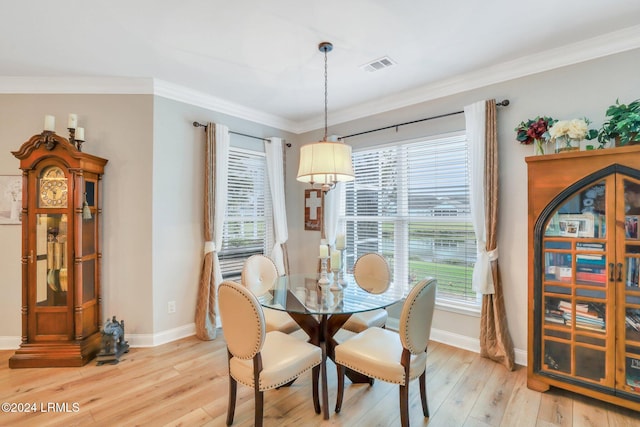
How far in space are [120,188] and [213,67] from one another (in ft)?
5.08

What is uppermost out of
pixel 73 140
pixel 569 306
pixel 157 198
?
pixel 73 140

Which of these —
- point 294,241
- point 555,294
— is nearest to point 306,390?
point 555,294

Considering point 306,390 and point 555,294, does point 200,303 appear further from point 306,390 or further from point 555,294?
point 555,294

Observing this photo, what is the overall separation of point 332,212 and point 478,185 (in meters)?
1.75

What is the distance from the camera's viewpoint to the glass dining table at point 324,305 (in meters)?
2.05

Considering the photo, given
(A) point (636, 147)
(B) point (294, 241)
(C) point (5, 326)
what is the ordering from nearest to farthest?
(A) point (636, 147) < (C) point (5, 326) < (B) point (294, 241)

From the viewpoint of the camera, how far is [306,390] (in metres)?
2.37

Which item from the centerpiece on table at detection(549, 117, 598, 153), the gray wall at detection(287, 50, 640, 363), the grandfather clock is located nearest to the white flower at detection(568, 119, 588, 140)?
the centerpiece on table at detection(549, 117, 598, 153)

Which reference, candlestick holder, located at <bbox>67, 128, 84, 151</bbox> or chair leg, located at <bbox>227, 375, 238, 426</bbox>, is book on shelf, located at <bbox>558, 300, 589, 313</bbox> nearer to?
chair leg, located at <bbox>227, 375, 238, 426</bbox>

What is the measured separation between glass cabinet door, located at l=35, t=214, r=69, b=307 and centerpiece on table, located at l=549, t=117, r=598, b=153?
418cm

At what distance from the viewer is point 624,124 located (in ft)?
6.59

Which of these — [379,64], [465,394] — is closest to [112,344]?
[465,394]

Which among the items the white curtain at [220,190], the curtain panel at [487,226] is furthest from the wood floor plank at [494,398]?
the white curtain at [220,190]

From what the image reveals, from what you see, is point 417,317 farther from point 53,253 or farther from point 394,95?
point 53,253
